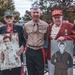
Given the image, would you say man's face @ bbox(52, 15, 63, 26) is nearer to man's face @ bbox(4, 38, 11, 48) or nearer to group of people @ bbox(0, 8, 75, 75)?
group of people @ bbox(0, 8, 75, 75)

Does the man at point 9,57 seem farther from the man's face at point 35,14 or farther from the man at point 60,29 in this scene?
the man at point 60,29

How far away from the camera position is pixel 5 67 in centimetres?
500

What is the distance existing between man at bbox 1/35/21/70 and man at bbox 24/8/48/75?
20 centimetres

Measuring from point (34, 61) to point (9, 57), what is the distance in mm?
451

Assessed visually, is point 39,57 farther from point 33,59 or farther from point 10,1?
point 10,1

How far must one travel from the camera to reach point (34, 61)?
5023 millimetres

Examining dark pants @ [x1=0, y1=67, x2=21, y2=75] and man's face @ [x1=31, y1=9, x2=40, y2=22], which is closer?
man's face @ [x1=31, y1=9, x2=40, y2=22]

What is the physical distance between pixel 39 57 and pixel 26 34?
0.47 metres

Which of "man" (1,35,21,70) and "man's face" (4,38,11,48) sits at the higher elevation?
"man's face" (4,38,11,48)

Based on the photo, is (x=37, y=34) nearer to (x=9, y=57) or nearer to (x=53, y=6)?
(x=9, y=57)

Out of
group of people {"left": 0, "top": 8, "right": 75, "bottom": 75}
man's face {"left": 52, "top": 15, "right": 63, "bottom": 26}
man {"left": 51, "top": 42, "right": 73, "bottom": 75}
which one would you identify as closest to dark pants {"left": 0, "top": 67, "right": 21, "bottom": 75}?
group of people {"left": 0, "top": 8, "right": 75, "bottom": 75}

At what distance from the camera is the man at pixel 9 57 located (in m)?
4.99

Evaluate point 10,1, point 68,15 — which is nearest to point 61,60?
point 68,15

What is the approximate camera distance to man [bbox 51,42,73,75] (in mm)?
4863
